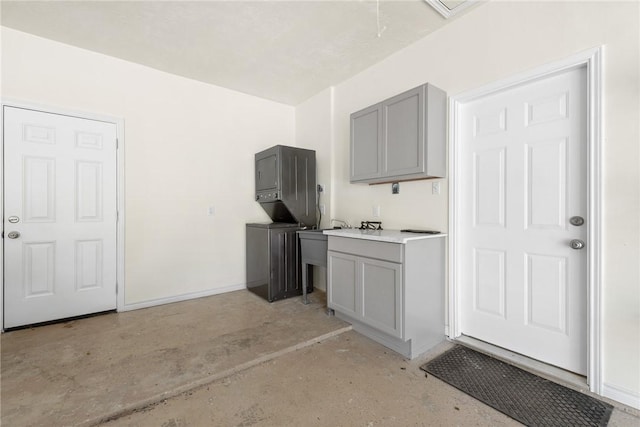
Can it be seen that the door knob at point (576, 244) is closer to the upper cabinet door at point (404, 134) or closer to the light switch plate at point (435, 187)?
the light switch plate at point (435, 187)

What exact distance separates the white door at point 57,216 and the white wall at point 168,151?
0.65 feet

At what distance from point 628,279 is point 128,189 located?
14.6 ft

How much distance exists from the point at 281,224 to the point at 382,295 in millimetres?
1757

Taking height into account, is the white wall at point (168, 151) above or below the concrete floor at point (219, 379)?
above

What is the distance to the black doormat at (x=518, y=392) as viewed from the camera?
1558mm

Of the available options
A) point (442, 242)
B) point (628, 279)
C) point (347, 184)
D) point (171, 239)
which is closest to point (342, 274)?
point (442, 242)

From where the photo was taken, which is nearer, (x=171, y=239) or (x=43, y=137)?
(x=43, y=137)

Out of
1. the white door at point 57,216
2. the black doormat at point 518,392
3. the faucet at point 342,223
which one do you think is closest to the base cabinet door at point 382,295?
the black doormat at point 518,392

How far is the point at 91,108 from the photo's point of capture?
3.00 metres

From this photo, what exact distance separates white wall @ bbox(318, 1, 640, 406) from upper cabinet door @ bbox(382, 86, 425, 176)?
13.4 inches

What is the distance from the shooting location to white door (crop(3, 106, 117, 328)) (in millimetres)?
2668

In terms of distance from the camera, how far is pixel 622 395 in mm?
1656

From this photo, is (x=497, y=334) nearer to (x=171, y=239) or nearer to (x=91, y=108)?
(x=171, y=239)

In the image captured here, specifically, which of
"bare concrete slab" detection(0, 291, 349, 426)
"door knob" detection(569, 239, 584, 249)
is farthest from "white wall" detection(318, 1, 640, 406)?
"bare concrete slab" detection(0, 291, 349, 426)
